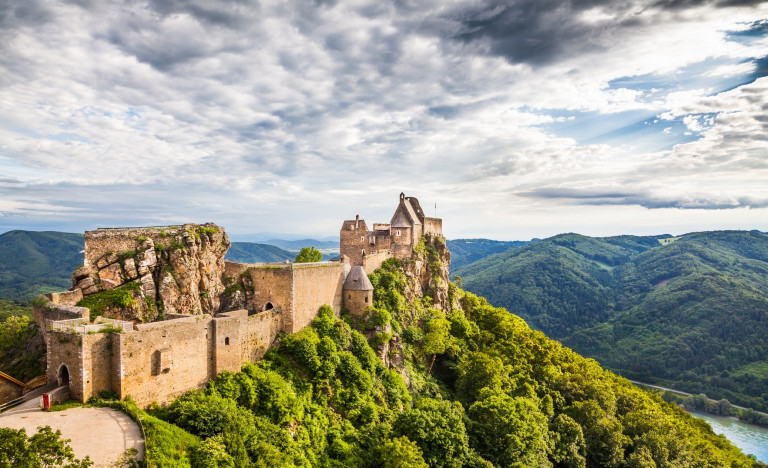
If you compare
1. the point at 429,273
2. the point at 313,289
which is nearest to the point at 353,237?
the point at 429,273

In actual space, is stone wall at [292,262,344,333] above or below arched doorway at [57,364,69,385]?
above

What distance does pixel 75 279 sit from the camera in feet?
108

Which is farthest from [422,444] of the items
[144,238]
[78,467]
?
[144,238]

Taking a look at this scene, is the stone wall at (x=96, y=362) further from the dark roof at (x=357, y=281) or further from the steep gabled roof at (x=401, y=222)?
the steep gabled roof at (x=401, y=222)

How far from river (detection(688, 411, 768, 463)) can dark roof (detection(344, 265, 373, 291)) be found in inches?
4729

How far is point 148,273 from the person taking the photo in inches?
1342

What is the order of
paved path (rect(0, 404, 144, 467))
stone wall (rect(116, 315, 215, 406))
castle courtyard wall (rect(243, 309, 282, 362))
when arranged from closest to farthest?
paved path (rect(0, 404, 144, 467))
stone wall (rect(116, 315, 215, 406))
castle courtyard wall (rect(243, 309, 282, 362))

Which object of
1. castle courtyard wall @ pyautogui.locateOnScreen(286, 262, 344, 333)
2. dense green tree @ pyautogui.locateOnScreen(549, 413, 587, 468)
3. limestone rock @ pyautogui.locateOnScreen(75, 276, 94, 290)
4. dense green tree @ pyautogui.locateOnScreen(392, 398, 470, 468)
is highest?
limestone rock @ pyautogui.locateOnScreen(75, 276, 94, 290)

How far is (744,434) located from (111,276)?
163 metres

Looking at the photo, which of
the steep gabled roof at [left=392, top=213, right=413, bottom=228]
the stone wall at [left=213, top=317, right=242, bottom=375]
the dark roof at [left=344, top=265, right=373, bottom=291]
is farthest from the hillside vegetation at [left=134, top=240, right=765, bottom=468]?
the steep gabled roof at [left=392, top=213, right=413, bottom=228]

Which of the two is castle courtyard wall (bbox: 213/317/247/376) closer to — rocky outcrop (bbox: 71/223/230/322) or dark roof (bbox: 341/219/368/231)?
rocky outcrop (bbox: 71/223/230/322)

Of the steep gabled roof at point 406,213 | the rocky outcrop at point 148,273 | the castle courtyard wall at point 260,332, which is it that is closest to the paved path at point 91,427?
the rocky outcrop at point 148,273

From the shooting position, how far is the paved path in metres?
20.6

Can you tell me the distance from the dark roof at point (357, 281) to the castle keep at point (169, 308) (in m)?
0.11
